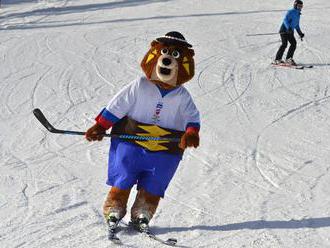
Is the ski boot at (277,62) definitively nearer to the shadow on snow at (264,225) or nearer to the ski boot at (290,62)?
the ski boot at (290,62)

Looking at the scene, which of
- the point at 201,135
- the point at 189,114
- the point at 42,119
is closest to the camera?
the point at 189,114

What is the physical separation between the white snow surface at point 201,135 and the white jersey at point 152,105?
923mm

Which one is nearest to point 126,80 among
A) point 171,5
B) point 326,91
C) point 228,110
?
point 228,110

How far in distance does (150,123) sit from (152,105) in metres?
0.15

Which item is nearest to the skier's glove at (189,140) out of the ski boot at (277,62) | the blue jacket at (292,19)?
the ski boot at (277,62)

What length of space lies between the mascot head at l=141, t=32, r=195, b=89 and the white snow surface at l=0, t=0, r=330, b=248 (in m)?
1.24

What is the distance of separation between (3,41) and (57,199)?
10455 mm

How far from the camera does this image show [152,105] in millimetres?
4957

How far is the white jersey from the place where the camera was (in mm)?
4961

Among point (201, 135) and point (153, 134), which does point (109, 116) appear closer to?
point (153, 134)

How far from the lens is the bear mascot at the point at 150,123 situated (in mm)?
4957

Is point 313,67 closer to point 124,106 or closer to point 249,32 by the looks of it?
point 249,32

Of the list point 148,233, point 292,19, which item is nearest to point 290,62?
point 292,19

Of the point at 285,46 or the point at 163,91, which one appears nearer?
the point at 163,91
